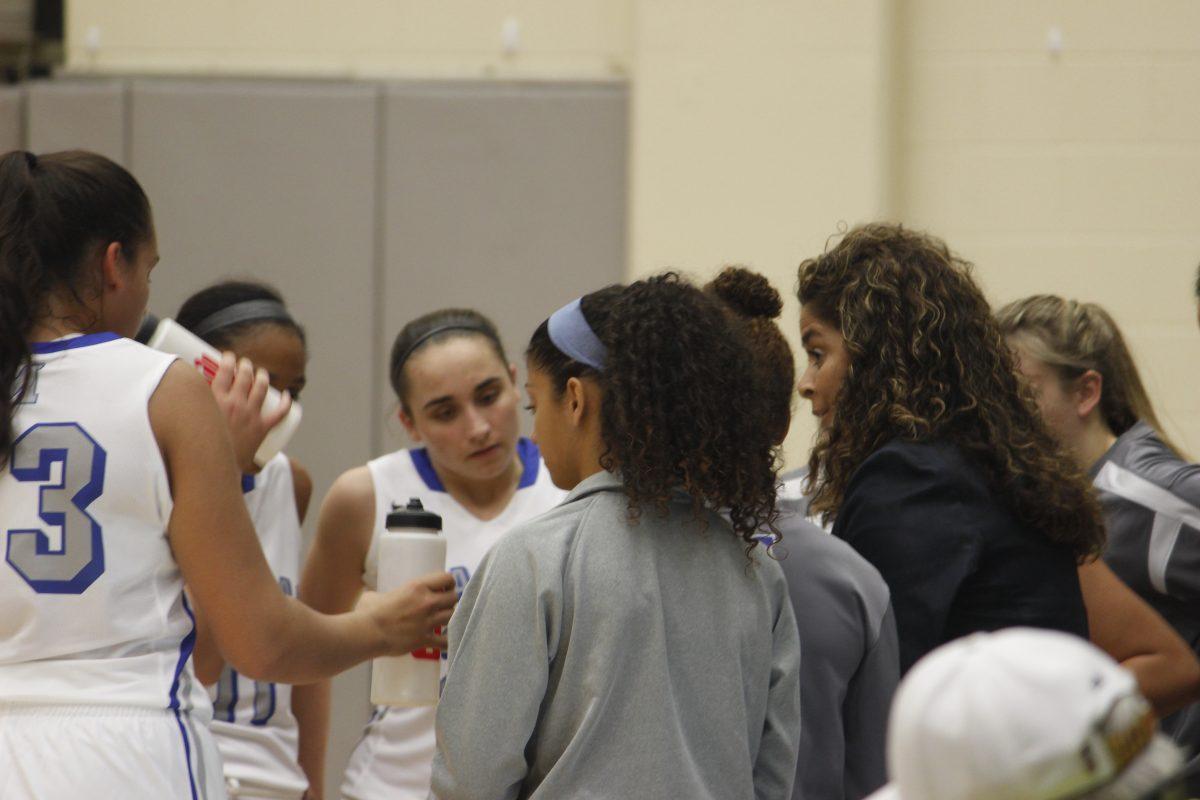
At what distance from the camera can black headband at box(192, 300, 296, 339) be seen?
8.82ft

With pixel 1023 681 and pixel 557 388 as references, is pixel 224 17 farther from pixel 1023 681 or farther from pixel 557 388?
pixel 1023 681

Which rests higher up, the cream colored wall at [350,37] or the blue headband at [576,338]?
the cream colored wall at [350,37]

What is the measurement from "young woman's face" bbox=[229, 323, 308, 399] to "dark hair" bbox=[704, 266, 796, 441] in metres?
0.98

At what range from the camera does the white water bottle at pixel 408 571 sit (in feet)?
6.64

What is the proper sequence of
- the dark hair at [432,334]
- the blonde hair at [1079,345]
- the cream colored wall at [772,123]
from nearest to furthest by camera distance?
the blonde hair at [1079,345] < the dark hair at [432,334] < the cream colored wall at [772,123]

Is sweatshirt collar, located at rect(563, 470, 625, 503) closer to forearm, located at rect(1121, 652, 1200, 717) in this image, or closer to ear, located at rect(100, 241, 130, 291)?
ear, located at rect(100, 241, 130, 291)

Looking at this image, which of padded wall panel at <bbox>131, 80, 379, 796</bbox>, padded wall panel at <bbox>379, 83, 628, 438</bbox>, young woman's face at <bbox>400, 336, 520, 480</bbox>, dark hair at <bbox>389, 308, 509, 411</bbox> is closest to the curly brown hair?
young woman's face at <bbox>400, 336, 520, 480</bbox>

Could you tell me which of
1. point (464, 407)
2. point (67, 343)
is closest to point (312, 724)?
point (464, 407)

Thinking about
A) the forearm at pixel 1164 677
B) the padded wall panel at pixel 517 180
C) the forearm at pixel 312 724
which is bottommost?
the forearm at pixel 312 724

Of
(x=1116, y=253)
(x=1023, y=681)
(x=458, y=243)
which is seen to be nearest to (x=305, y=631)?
(x=1023, y=681)

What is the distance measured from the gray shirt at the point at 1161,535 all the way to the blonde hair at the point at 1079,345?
0.40ft

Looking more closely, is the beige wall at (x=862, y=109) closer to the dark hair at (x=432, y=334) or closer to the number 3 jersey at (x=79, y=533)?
the dark hair at (x=432, y=334)

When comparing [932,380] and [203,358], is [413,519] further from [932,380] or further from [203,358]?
[932,380]

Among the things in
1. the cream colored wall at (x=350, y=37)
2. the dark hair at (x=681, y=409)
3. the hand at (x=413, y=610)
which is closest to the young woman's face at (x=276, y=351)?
the hand at (x=413, y=610)
